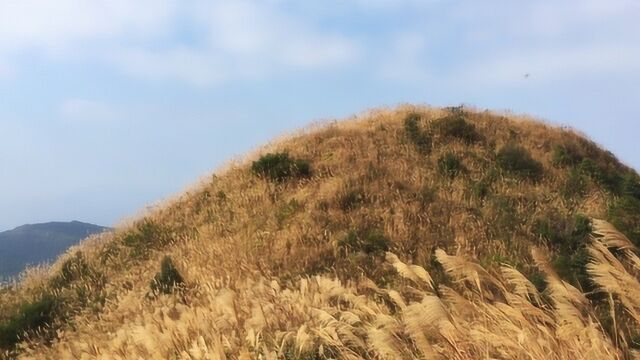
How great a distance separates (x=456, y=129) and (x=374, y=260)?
845 centimetres

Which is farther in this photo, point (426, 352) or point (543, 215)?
point (543, 215)

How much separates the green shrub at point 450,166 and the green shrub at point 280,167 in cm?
311

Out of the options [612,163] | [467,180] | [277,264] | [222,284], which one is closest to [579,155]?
[612,163]

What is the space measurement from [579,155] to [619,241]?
573 inches

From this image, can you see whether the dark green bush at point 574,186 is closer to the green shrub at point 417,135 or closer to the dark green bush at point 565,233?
the dark green bush at point 565,233

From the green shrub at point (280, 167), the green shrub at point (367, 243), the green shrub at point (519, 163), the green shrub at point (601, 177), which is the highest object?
the green shrub at point (280, 167)

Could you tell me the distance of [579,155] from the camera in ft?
54.8

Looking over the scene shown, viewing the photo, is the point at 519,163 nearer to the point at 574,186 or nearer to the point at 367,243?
the point at 574,186

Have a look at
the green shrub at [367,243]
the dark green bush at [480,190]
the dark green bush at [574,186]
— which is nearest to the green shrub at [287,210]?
the green shrub at [367,243]

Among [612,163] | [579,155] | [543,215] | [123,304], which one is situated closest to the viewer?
[123,304]

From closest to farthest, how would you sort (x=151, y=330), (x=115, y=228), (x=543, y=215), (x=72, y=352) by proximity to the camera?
(x=151, y=330) < (x=72, y=352) < (x=543, y=215) < (x=115, y=228)

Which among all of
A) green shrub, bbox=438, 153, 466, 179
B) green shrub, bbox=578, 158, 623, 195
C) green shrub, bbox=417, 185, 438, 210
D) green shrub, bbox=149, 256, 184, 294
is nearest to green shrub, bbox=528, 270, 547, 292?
green shrub, bbox=417, 185, 438, 210

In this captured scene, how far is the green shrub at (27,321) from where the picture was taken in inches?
376

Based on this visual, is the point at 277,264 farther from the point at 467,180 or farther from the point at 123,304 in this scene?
the point at 467,180
